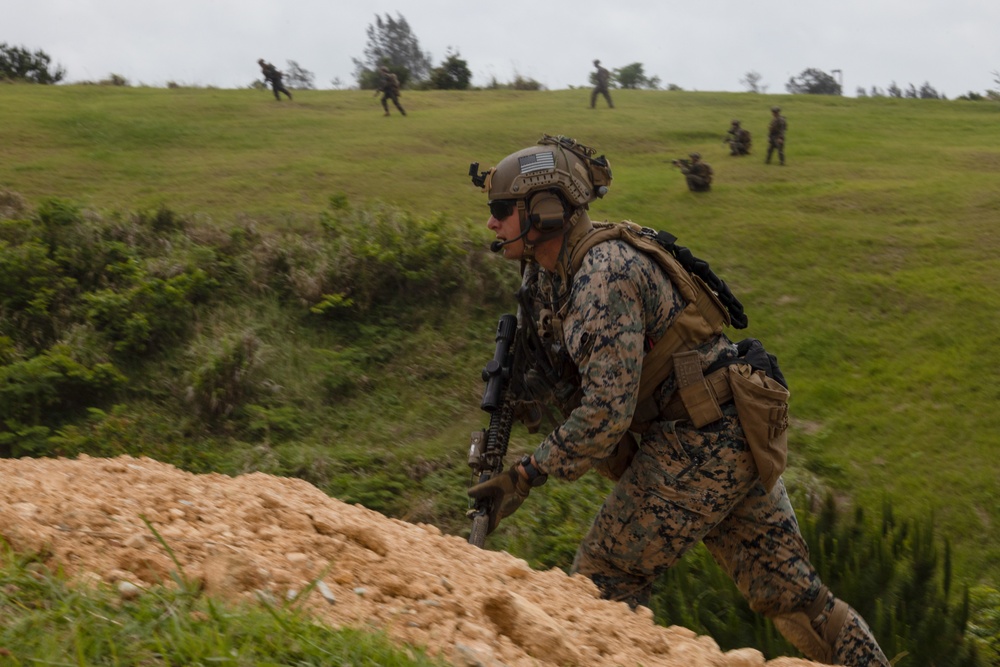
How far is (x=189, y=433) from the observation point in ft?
24.6

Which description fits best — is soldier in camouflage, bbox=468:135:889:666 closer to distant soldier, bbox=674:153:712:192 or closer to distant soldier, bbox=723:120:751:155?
distant soldier, bbox=674:153:712:192

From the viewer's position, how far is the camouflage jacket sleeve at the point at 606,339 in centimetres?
354

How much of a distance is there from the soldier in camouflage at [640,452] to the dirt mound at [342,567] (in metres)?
0.36

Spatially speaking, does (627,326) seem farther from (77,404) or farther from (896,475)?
(77,404)

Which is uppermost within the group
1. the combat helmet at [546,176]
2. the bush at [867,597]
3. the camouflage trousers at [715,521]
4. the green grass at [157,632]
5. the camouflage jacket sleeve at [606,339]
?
the combat helmet at [546,176]

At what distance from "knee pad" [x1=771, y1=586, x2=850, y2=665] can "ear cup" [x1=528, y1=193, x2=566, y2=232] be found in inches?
69.6

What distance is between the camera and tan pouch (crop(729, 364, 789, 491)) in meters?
3.68

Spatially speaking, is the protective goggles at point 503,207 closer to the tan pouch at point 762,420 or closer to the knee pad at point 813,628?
the tan pouch at point 762,420

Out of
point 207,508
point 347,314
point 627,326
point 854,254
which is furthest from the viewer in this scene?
point 854,254

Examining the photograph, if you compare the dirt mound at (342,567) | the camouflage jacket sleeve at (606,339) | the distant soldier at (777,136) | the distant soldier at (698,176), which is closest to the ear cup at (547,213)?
the camouflage jacket sleeve at (606,339)

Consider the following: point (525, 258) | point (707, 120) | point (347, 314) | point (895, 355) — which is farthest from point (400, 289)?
point (707, 120)

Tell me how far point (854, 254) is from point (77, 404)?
25.3 feet

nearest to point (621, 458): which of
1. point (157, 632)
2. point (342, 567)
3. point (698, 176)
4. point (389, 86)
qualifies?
point (342, 567)

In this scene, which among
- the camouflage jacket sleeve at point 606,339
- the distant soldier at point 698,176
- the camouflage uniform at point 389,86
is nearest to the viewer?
the camouflage jacket sleeve at point 606,339
